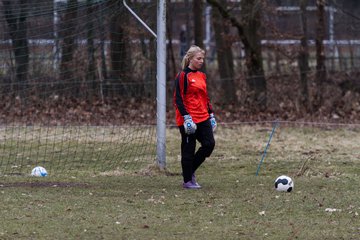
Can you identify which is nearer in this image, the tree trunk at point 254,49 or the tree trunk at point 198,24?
the tree trunk at point 254,49

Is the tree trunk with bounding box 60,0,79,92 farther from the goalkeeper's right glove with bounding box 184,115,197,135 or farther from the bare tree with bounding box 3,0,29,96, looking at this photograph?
the goalkeeper's right glove with bounding box 184,115,197,135

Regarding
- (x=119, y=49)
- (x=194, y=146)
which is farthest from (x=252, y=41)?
(x=194, y=146)

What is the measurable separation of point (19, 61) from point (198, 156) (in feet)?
21.0

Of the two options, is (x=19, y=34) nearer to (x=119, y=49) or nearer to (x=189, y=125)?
(x=119, y=49)

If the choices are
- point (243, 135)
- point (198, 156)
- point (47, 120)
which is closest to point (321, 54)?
point (243, 135)

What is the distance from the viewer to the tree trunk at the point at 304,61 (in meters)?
20.2

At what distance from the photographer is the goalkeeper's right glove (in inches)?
402

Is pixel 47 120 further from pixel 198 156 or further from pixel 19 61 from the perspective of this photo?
pixel 198 156

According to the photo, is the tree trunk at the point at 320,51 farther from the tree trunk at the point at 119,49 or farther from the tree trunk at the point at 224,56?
the tree trunk at the point at 119,49

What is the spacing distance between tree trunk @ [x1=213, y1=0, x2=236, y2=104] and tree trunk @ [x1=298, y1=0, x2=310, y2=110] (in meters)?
1.67

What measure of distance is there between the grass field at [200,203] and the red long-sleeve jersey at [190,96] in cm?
95

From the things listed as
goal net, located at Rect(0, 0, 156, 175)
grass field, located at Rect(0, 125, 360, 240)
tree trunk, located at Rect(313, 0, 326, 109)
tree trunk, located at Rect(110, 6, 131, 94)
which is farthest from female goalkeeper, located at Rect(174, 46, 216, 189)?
tree trunk, located at Rect(313, 0, 326, 109)

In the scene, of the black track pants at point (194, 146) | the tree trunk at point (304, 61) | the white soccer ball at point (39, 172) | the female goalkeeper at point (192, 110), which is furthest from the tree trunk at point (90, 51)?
the tree trunk at point (304, 61)

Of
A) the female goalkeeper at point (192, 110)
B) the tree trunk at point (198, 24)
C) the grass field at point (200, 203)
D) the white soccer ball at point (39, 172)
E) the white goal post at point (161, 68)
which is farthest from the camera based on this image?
the tree trunk at point (198, 24)
